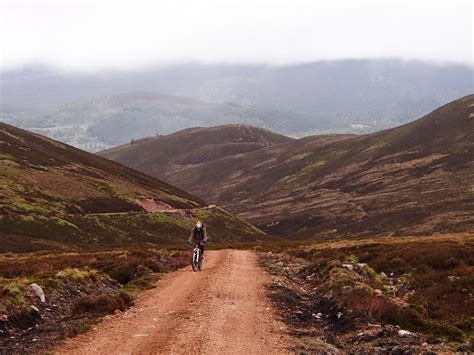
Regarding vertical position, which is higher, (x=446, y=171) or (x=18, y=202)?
(x=446, y=171)

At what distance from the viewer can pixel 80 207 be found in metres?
90.2

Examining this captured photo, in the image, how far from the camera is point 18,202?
8144 cm

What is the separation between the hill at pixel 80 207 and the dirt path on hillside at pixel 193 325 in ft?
147

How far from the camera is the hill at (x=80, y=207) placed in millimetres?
74812

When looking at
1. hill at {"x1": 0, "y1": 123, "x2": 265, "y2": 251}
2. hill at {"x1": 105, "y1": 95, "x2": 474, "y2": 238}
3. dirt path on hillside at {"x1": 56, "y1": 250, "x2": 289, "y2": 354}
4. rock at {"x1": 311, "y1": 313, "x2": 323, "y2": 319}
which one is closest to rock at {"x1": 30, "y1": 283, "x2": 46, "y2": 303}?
dirt path on hillside at {"x1": 56, "y1": 250, "x2": 289, "y2": 354}

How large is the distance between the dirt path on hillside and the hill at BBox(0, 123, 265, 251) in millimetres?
44885

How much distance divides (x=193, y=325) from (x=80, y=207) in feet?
255

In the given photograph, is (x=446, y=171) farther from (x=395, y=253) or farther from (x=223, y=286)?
(x=223, y=286)

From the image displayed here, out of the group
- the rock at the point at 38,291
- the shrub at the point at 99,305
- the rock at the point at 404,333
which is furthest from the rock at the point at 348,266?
the rock at the point at 38,291

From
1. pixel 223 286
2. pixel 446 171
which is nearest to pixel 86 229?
pixel 223 286

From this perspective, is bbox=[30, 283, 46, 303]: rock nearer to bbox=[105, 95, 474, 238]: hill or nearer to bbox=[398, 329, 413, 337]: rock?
bbox=[398, 329, 413, 337]: rock

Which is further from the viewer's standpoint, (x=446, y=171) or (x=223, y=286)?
(x=446, y=171)

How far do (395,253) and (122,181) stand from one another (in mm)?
95396

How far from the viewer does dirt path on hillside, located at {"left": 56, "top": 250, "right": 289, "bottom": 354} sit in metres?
14.6
